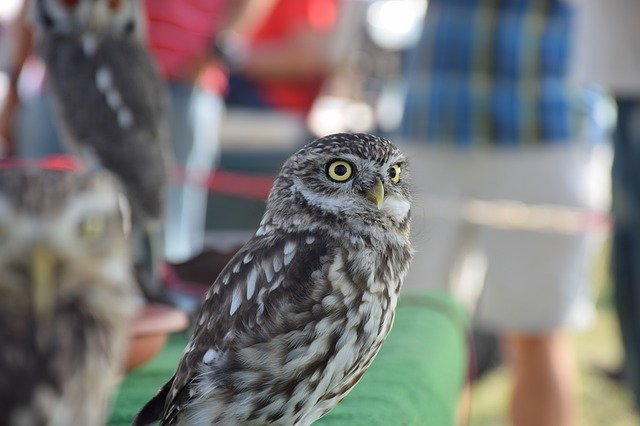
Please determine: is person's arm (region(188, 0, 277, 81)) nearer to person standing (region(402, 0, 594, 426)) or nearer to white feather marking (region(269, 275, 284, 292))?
person standing (region(402, 0, 594, 426))

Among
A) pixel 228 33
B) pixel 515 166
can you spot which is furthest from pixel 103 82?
pixel 515 166

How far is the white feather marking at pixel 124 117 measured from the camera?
147cm

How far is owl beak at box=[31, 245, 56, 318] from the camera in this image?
2.17 feet

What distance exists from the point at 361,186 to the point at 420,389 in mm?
505

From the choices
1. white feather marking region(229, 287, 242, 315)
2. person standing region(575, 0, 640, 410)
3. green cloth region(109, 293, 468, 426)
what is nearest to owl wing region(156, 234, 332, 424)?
white feather marking region(229, 287, 242, 315)

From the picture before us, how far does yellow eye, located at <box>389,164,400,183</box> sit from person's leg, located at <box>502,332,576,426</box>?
1544mm

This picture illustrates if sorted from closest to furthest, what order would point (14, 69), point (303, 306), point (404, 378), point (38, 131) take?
Answer: point (303, 306), point (404, 378), point (14, 69), point (38, 131)

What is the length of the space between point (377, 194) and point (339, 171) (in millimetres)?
51

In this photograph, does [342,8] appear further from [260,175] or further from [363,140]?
[363,140]

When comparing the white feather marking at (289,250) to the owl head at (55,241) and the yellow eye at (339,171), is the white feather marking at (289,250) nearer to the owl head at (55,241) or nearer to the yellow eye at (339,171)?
the yellow eye at (339,171)

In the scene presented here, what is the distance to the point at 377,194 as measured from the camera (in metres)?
1.02

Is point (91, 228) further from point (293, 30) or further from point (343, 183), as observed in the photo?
point (293, 30)

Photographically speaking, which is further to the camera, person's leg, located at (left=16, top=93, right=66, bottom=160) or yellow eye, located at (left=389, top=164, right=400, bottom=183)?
person's leg, located at (left=16, top=93, right=66, bottom=160)

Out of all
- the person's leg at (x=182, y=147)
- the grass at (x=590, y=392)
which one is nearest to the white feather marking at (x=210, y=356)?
the person's leg at (x=182, y=147)
